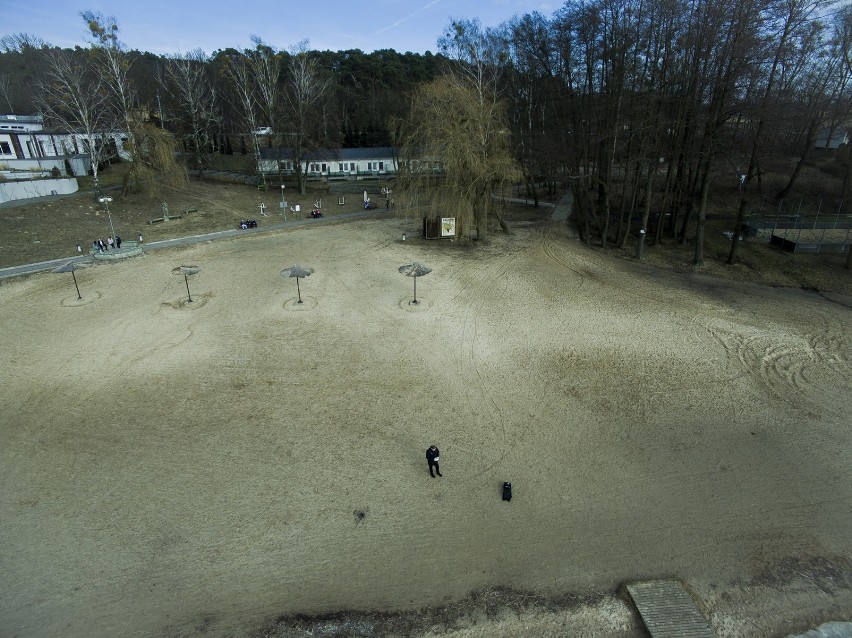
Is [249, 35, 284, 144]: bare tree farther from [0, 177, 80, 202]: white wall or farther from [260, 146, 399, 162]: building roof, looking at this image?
[0, 177, 80, 202]: white wall

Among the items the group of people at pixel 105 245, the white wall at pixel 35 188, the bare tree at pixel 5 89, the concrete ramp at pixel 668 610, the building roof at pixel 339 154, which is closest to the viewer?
the concrete ramp at pixel 668 610

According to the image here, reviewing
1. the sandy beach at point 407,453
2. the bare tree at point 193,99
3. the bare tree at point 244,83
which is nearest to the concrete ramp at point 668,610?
the sandy beach at point 407,453

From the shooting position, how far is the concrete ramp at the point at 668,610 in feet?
26.6

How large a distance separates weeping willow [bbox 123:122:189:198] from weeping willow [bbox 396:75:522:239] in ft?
64.3

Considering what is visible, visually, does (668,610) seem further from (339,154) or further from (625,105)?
(339,154)

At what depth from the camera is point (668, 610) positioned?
8461mm

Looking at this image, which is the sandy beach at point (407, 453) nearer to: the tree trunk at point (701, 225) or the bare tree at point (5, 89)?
the tree trunk at point (701, 225)

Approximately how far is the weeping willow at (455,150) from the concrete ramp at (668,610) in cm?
2194

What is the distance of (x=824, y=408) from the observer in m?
14.0

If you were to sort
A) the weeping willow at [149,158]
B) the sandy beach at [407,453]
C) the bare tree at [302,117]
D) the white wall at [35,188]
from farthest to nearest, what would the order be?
1. the bare tree at [302,117]
2. the weeping willow at [149,158]
3. the white wall at [35,188]
4. the sandy beach at [407,453]

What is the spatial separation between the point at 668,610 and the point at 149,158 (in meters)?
40.9

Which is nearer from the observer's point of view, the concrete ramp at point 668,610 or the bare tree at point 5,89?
the concrete ramp at point 668,610

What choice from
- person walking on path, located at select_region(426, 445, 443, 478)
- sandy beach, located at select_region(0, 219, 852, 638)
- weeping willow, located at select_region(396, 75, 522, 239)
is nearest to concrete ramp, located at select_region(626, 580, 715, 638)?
sandy beach, located at select_region(0, 219, 852, 638)

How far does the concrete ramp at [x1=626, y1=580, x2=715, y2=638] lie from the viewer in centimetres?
809
